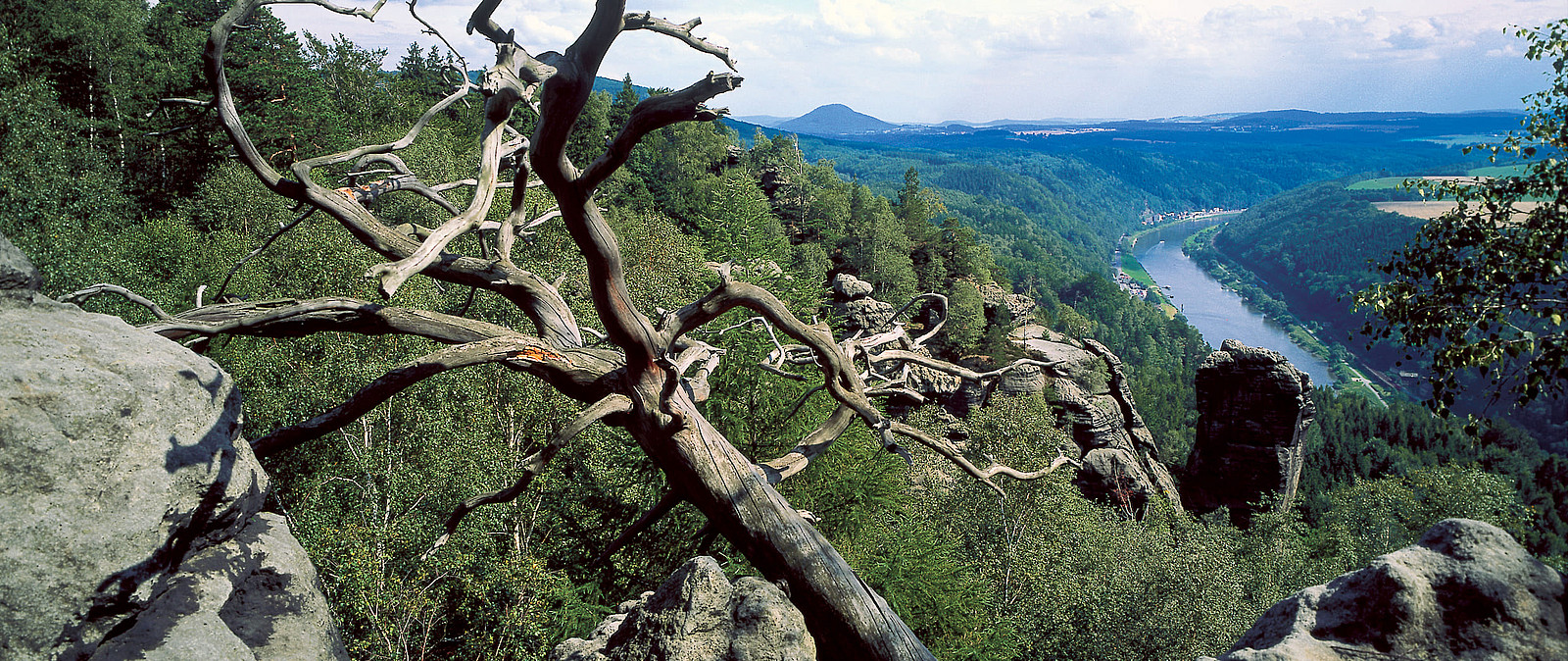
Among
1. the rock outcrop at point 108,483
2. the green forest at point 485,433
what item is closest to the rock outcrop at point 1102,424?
the green forest at point 485,433

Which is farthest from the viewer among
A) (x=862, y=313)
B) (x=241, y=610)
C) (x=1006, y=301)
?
(x=1006, y=301)

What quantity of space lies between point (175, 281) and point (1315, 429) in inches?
4530

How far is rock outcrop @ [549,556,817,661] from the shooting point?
5773 mm

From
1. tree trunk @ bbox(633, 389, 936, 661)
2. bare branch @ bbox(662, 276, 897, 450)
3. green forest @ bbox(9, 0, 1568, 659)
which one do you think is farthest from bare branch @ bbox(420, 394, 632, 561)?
green forest @ bbox(9, 0, 1568, 659)

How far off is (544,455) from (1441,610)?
19.1 feet

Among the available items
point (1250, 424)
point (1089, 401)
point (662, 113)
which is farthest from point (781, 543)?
point (1089, 401)

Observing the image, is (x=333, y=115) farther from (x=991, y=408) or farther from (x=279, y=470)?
(x=991, y=408)

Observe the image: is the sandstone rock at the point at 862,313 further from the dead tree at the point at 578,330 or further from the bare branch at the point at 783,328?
the bare branch at the point at 783,328

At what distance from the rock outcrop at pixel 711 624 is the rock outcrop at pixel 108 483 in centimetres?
315

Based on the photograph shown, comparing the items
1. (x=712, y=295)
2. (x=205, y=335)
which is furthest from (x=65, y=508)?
(x=712, y=295)

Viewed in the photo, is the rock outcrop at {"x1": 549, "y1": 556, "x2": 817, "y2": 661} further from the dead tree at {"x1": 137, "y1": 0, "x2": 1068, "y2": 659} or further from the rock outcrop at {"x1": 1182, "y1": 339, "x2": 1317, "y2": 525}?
the rock outcrop at {"x1": 1182, "y1": 339, "x2": 1317, "y2": 525}

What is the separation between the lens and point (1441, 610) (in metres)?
4.36

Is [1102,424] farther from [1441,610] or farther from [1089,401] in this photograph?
[1441,610]

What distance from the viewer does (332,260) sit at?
29203 mm
